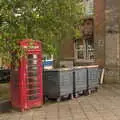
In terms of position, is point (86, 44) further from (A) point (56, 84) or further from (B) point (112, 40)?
(A) point (56, 84)

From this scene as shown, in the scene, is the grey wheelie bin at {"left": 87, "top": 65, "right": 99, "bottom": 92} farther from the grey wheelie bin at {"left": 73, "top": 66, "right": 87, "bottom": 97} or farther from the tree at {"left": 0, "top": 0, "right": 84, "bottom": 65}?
the tree at {"left": 0, "top": 0, "right": 84, "bottom": 65}

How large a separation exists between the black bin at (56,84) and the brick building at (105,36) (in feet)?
21.3

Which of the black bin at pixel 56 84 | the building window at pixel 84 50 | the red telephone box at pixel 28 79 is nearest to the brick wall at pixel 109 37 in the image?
the building window at pixel 84 50

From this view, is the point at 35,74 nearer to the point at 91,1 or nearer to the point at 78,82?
the point at 78,82

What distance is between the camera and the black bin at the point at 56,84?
15820mm

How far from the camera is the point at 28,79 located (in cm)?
1402

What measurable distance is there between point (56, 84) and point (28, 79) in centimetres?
206

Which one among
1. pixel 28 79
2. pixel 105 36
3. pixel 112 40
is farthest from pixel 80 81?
pixel 105 36

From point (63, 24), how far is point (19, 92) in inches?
159

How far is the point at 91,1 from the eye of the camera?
24.8 metres

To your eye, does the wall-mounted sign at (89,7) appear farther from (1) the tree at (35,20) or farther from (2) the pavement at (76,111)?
(2) the pavement at (76,111)

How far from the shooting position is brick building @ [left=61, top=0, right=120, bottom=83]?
23.5 metres

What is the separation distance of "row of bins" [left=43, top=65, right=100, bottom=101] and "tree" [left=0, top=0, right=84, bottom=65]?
1.07 meters

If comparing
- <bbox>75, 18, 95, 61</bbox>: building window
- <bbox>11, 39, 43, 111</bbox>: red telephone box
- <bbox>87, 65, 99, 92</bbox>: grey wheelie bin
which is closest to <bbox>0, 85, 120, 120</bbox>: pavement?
<bbox>11, 39, 43, 111</bbox>: red telephone box
